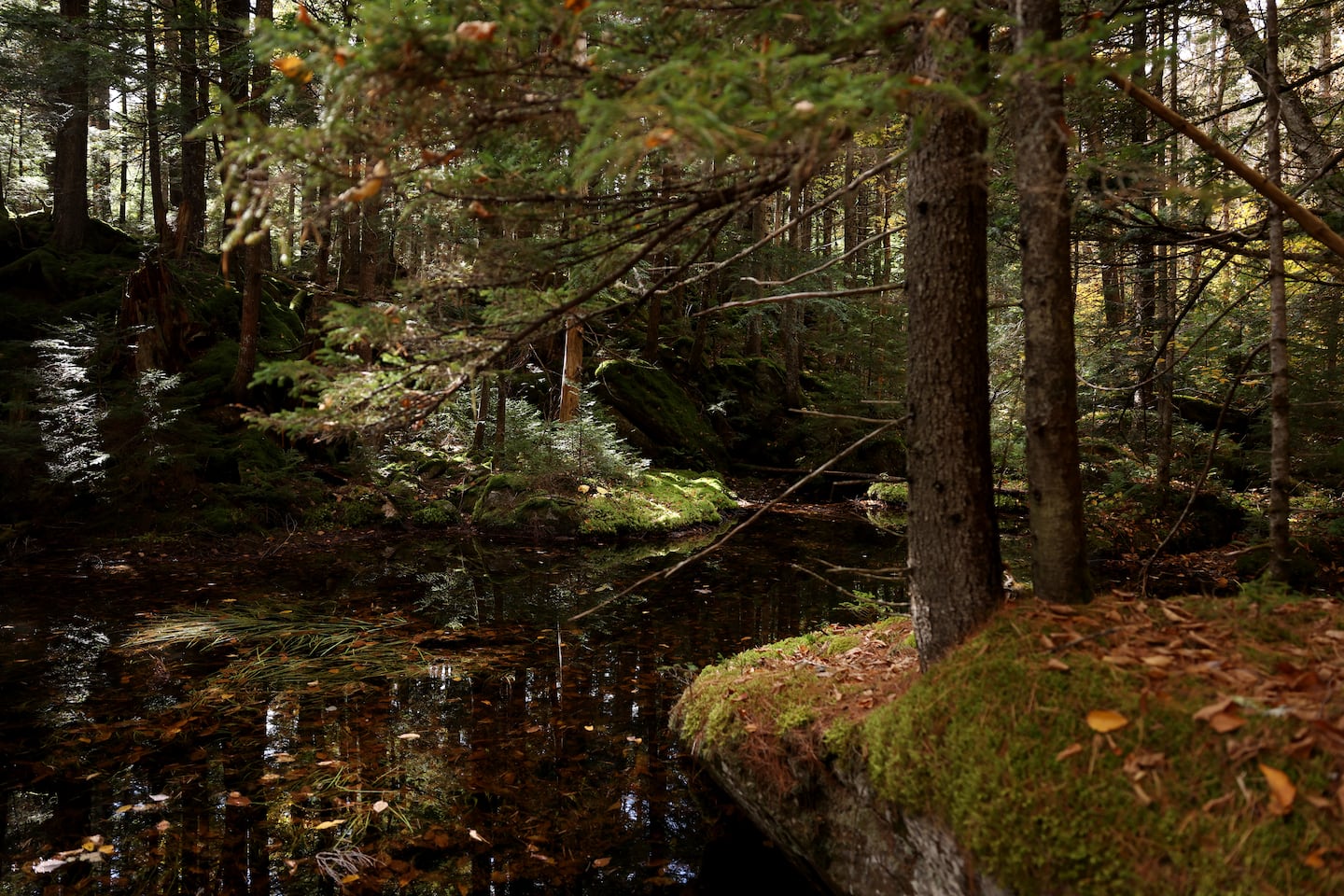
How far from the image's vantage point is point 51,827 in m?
3.61

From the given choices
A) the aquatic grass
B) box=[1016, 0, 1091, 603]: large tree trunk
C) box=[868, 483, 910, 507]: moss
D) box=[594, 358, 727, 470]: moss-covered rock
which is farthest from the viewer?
box=[594, 358, 727, 470]: moss-covered rock

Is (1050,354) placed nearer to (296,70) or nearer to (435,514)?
(296,70)

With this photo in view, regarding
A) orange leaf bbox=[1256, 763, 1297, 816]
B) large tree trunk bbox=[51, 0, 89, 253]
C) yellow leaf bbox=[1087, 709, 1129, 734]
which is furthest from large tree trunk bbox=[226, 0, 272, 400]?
orange leaf bbox=[1256, 763, 1297, 816]

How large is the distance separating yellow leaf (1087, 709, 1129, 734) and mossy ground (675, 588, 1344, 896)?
0.11 ft

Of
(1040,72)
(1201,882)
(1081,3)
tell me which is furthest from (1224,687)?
(1081,3)

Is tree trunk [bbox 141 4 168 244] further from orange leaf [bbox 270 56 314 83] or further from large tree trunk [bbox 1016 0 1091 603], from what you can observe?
large tree trunk [bbox 1016 0 1091 603]

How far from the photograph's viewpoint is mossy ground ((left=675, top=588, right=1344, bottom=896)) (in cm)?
190

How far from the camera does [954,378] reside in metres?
3.06

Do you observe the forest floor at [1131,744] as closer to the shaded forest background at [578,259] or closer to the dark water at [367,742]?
the shaded forest background at [578,259]

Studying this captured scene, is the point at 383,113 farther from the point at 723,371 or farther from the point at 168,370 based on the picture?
the point at 723,371

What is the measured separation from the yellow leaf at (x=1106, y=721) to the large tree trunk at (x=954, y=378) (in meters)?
0.75

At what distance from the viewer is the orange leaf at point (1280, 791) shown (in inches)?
73.5

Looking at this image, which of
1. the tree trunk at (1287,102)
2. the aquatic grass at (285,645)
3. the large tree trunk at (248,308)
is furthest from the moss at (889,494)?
the large tree trunk at (248,308)

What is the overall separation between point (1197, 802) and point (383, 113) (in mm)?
3414
